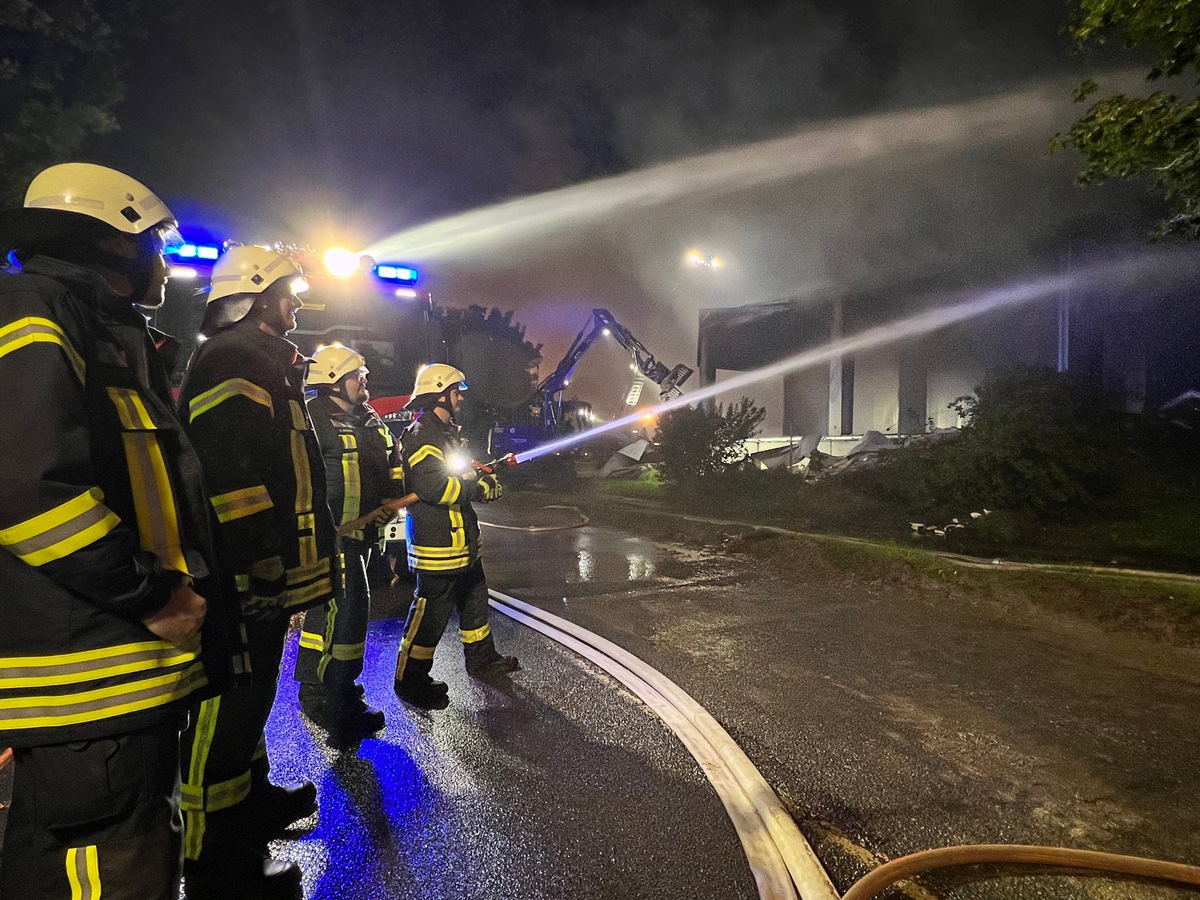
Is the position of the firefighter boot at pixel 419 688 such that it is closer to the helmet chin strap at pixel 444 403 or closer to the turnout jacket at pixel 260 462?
the turnout jacket at pixel 260 462

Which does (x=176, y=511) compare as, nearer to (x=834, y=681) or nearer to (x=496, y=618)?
(x=834, y=681)

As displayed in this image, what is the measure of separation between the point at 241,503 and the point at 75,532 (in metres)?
0.84

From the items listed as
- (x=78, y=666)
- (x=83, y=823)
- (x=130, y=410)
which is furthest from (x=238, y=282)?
(x=83, y=823)

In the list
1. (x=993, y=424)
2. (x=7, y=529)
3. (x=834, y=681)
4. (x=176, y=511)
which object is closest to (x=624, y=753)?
(x=834, y=681)

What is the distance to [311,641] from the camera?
3848mm

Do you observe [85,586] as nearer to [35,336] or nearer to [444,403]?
[35,336]

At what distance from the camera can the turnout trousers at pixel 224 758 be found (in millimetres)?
2223

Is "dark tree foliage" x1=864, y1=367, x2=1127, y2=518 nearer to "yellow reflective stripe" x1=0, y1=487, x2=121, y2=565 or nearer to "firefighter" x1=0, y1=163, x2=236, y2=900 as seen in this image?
"firefighter" x1=0, y1=163, x2=236, y2=900

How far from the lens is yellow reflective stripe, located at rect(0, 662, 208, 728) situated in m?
1.40

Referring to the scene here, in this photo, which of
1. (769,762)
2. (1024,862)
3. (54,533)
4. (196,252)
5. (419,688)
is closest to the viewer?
(54,533)

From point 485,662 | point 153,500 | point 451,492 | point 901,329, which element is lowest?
point 485,662

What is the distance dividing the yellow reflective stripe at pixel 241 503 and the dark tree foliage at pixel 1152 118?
6222 mm

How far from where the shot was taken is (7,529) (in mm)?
1359

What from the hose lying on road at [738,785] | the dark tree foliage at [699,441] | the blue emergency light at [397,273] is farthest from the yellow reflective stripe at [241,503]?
the dark tree foliage at [699,441]
